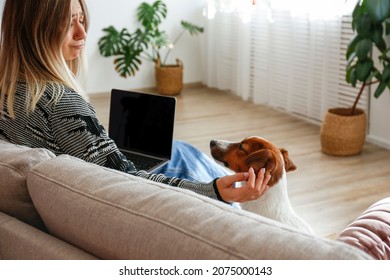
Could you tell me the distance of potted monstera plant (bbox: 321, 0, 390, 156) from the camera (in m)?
3.74

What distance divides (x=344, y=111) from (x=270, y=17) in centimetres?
143

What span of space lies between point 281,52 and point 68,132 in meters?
3.96

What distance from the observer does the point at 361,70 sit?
3859 millimetres

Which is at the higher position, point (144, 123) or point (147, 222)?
point (147, 222)

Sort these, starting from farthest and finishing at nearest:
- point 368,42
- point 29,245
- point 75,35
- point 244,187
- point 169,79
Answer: point 169,79 → point 368,42 → point 75,35 → point 244,187 → point 29,245

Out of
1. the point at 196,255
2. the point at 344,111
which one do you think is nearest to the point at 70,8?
the point at 196,255

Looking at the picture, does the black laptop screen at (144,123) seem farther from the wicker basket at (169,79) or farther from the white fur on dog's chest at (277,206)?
the wicker basket at (169,79)

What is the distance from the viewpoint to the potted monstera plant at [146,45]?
19.4 ft

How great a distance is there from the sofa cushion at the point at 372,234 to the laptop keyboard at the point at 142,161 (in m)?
0.95

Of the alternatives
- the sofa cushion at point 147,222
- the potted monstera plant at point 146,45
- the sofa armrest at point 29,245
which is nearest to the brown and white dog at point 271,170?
the sofa cushion at point 147,222

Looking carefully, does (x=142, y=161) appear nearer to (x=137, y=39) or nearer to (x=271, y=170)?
(x=271, y=170)

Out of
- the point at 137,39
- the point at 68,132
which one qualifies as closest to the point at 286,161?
the point at 68,132

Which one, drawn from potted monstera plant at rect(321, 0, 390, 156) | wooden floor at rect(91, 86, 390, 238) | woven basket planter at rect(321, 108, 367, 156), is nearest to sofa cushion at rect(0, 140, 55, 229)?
wooden floor at rect(91, 86, 390, 238)

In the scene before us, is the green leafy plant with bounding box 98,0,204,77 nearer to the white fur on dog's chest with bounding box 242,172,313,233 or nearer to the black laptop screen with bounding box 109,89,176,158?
the black laptop screen with bounding box 109,89,176,158
